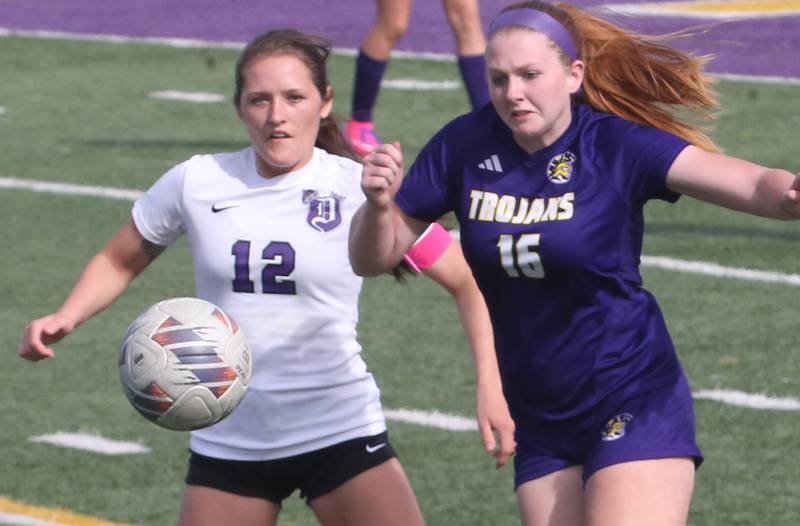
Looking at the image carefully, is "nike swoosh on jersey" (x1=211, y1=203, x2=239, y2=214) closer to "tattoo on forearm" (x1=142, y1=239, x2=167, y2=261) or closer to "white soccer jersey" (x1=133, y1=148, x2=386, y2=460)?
"white soccer jersey" (x1=133, y1=148, x2=386, y2=460)

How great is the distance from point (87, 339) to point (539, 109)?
5.28 m

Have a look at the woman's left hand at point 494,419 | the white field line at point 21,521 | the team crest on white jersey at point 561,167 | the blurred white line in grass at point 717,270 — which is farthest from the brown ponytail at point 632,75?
the blurred white line in grass at point 717,270

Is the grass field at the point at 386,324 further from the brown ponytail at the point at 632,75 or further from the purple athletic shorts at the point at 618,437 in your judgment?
the brown ponytail at the point at 632,75

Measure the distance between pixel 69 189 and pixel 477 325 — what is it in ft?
27.1

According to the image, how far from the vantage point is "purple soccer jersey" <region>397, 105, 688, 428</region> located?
5.57 meters

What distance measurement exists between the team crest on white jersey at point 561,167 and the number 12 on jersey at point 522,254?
188 millimetres

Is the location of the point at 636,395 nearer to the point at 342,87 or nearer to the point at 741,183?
the point at 741,183

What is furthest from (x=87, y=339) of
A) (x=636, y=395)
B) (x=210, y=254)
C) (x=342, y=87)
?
(x=342, y=87)

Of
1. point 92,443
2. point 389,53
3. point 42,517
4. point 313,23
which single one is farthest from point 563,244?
point 313,23

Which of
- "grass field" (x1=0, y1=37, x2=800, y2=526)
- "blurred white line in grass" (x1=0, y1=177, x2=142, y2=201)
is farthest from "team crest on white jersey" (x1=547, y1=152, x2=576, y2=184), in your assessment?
"blurred white line in grass" (x1=0, y1=177, x2=142, y2=201)

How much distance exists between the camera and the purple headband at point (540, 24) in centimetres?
573

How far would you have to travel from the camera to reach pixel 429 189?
19.0 ft

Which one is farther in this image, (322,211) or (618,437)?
(322,211)

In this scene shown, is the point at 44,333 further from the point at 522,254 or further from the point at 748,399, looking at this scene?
the point at 748,399
